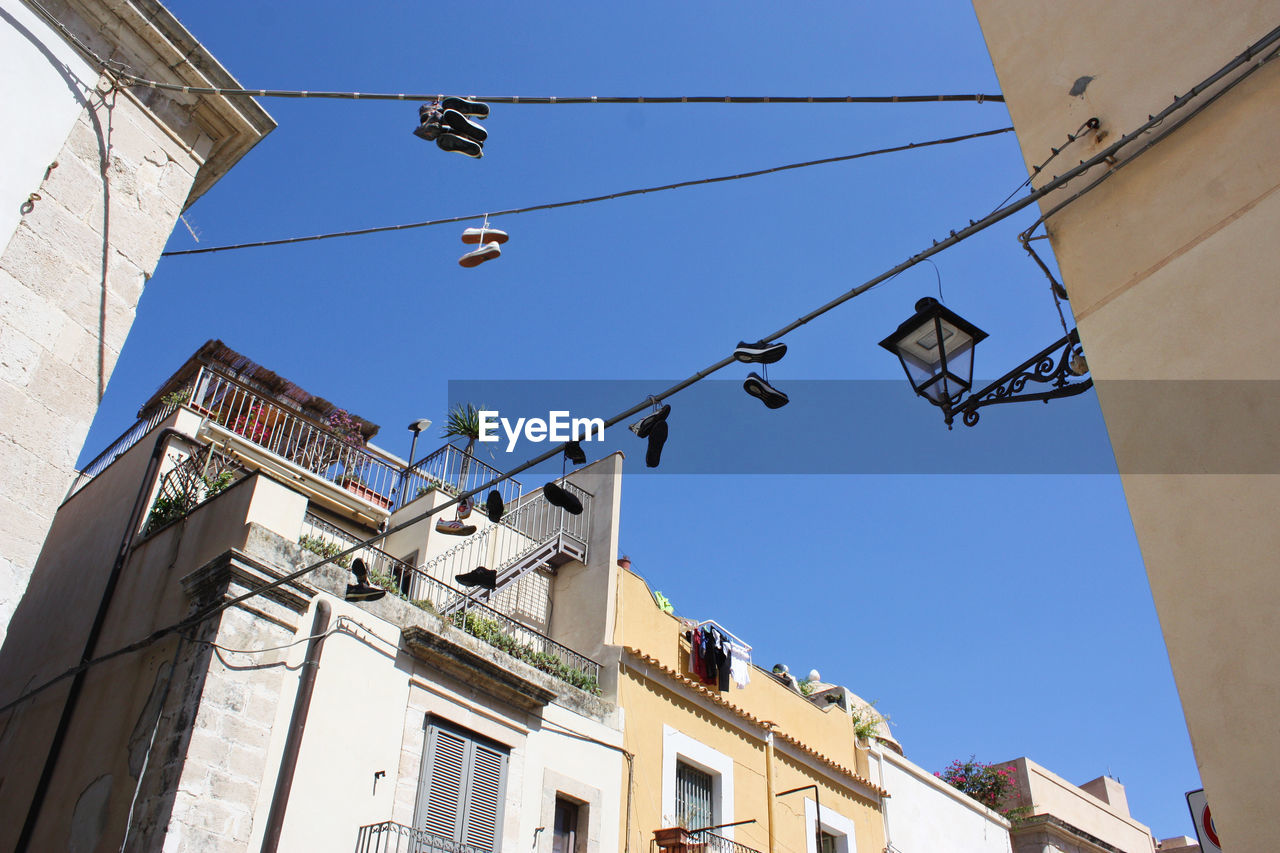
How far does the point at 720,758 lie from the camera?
1556 centimetres

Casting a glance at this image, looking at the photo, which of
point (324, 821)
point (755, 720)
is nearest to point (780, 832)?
point (755, 720)

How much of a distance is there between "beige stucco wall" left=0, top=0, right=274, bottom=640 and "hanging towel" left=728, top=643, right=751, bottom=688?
11760 millimetres

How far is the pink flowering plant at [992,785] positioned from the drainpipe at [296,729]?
16292mm

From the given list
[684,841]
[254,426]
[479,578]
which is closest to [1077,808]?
[684,841]

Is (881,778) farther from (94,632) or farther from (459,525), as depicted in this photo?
(94,632)

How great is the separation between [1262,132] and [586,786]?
37.9 feet

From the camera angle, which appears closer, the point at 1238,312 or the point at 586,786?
the point at 1238,312

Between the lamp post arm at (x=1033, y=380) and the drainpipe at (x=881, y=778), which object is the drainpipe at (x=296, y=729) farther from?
the drainpipe at (x=881, y=778)

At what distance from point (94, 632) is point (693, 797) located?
8.58 m

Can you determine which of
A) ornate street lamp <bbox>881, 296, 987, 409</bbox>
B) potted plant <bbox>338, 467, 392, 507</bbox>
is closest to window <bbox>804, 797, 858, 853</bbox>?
potted plant <bbox>338, 467, 392, 507</bbox>

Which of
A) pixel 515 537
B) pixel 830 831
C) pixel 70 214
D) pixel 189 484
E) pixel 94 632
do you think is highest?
pixel 515 537

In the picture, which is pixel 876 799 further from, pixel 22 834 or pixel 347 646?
pixel 22 834

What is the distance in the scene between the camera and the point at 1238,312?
3.74 m

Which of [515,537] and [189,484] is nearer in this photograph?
[189,484]
